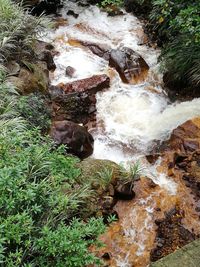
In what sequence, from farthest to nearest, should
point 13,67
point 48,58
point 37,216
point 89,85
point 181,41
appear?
point 48,58, point 89,85, point 181,41, point 13,67, point 37,216

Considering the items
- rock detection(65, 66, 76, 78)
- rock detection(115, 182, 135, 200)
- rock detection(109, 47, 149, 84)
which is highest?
rock detection(109, 47, 149, 84)

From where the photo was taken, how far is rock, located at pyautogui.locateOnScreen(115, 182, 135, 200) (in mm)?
5258

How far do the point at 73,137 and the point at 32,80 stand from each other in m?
1.50

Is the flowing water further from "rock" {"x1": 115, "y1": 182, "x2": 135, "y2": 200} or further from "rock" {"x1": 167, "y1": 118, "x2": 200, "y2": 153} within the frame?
"rock" {"x1": 167, "y1": 118, "x2": 200, "y2": 153}

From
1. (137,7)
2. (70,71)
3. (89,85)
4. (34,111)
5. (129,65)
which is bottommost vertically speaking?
(70,71)

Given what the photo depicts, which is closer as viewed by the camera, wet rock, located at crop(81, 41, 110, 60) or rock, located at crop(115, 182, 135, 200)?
rock, located at crop(115, 182, 135, 200)

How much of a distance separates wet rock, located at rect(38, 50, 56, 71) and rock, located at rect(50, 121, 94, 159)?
2.07 metres

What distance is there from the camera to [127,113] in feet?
22.7

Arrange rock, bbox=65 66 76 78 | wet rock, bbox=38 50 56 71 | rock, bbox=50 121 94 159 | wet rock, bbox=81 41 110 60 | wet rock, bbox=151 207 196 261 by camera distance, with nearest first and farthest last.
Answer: wet rock, bbox=151 207 196 261 → rock, bbox=50 121 94 159 → wet rock, bbox=38 50 56 71 → rock, bbox=65 66 76 78 → wet rock, bbox=81 41 110 60

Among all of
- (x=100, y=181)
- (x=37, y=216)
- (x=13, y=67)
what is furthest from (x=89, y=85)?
(x=37, y=216)

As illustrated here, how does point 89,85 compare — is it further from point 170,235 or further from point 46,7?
point 170,235

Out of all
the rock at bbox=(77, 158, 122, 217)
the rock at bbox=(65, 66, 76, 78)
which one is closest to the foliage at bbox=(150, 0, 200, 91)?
the rock at bbox=(65, 66, 76, 78)

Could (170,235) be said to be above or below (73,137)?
above

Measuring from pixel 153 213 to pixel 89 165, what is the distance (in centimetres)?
115
